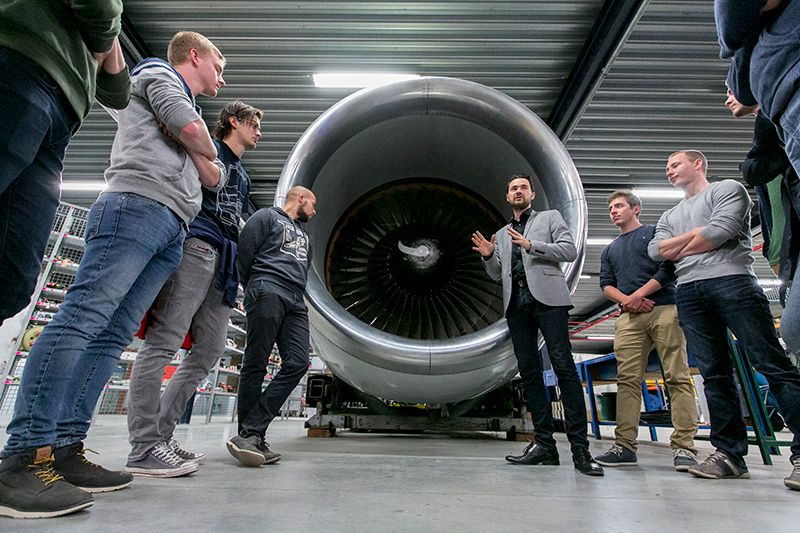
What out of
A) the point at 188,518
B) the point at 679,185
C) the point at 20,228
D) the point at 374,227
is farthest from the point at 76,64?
the point at 679,185

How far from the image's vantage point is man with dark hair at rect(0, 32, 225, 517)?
852 mm

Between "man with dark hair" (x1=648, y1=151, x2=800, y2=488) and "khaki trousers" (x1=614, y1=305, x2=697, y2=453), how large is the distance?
17 cm

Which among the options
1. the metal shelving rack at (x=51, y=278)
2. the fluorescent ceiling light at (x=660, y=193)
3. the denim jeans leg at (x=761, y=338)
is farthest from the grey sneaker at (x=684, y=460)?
the fluorescent ceiling light at (x=660, y=193)

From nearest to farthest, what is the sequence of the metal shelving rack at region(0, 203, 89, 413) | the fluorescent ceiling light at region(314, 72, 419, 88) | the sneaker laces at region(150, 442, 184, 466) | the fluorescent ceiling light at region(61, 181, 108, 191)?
the sneaker laces at region(150, 442, 184, 466)
the metal shelving rack at region(0, 203, 89, 413)
the fluorescent ceiling light at region(314, 72, 419, 88)
the fluorescent ceiling light at region(61, 181, 108, 191)

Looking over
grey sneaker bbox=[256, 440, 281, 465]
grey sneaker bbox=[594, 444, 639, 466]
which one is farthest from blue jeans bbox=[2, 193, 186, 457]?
grey sneaker bbox=[594, 444, 639, 466]

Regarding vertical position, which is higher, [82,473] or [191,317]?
[191,317]

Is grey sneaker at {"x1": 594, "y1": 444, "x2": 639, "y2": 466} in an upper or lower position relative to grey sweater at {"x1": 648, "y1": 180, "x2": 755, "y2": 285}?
lower

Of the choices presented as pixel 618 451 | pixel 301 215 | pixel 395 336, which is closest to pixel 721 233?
pixel 618 451

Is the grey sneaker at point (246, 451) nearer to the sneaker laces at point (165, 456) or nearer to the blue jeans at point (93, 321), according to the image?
the sneaker laces at point (165, 456)

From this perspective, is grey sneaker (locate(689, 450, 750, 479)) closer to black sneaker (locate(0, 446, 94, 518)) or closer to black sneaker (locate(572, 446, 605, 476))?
black sneaker (locate(572, 446, 605, 476))

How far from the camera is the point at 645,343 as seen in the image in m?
2.03

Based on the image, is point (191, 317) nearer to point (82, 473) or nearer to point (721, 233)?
point (82, 473)

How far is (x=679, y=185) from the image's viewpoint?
2.03 m

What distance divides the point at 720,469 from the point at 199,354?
77.4 inches
